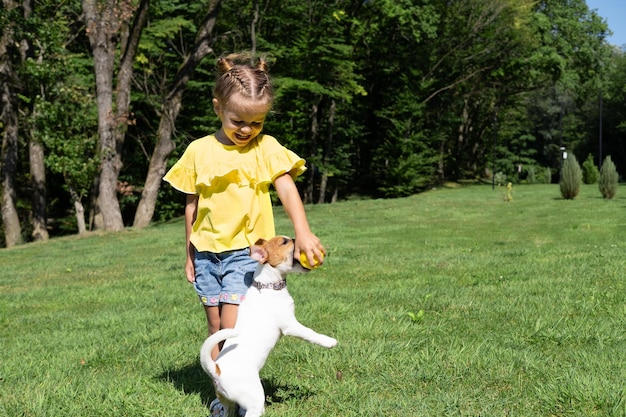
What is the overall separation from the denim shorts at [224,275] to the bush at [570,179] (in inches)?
954

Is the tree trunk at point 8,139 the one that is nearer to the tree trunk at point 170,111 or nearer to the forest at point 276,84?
the forest at point 276,84

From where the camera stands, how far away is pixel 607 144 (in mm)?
61000

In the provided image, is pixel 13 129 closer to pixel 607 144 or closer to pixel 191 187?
pixel 191 187

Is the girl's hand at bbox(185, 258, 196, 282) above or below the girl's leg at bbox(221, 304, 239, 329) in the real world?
above

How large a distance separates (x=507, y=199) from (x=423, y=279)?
815 inches

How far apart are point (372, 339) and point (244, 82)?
2.53m

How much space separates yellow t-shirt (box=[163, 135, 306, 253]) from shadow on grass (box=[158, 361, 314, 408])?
108 centimetres

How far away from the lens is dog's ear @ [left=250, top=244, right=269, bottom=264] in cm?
318

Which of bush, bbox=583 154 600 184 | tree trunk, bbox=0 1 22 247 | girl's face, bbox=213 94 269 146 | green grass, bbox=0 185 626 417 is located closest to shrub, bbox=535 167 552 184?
bush, bbox=583 154 600 184

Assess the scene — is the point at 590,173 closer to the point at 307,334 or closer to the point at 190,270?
the point at 190,270

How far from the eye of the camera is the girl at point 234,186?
349 centimetres

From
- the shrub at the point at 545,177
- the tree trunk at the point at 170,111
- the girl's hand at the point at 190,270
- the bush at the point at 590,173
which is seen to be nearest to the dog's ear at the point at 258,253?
the girl's hand at the point at 190,270

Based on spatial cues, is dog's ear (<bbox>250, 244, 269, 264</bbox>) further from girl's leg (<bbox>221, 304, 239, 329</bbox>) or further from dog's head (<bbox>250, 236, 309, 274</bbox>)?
girl's leg (<bbox>221, 304, 239, 329</bbox>)

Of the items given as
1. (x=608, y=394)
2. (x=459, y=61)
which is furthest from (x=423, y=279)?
(x=459, y=61)
